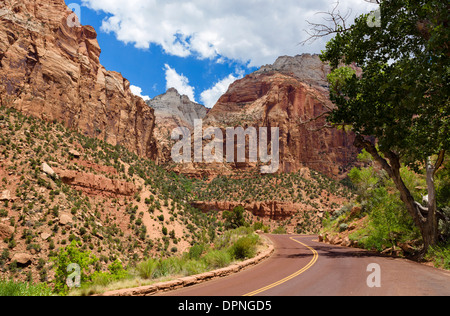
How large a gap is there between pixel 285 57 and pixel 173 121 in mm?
80693

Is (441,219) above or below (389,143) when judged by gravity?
below

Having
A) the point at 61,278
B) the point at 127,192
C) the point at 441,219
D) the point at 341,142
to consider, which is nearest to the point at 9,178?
the point at 127,192

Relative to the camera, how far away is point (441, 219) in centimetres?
1402

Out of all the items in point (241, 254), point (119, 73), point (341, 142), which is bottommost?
point (241, 254)

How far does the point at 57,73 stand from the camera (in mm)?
49375

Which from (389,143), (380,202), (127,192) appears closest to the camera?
(389,143)

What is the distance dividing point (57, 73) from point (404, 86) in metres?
57.0

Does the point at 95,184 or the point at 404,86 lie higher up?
the point at 404,86

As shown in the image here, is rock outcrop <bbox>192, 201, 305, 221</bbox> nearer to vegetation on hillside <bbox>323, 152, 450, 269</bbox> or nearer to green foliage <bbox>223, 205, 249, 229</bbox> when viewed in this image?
green foliage <bbox>223, 205, 249, 229</bbox>

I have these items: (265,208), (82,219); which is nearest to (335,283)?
(82,219)

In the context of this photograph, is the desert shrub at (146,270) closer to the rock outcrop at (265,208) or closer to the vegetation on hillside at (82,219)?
the vegetation on hillside at (82,219)

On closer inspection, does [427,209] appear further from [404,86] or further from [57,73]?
[57,73]

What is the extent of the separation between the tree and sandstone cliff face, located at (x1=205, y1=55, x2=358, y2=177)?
7462cm

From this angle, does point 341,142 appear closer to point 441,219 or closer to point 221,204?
point 221,204
